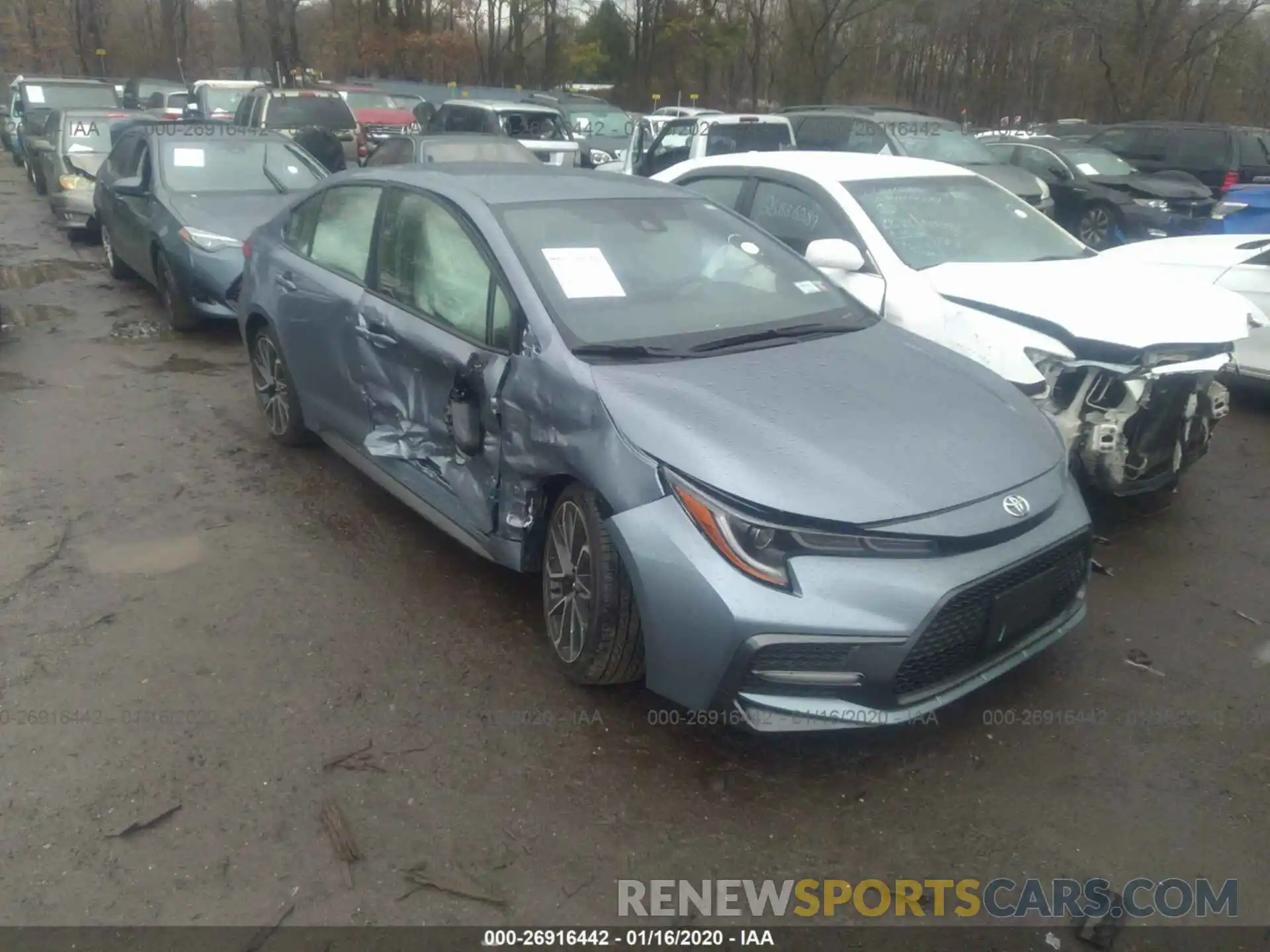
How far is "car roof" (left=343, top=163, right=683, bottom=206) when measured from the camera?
4.14m

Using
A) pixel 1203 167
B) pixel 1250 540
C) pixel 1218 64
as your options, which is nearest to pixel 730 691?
pixel 1250 540

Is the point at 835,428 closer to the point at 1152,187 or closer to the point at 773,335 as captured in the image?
the point at 773,335

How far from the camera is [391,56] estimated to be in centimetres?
4553

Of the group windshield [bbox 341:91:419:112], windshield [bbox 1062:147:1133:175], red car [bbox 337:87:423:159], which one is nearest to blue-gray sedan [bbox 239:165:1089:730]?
windshield [bbox 1062:147:1133:175]

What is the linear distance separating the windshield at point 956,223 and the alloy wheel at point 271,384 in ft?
10.8

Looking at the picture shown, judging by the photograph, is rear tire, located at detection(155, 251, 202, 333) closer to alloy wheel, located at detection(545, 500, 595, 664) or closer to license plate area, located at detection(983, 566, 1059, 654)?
alloy wheel, located at detection(545, 500, 595, 664)

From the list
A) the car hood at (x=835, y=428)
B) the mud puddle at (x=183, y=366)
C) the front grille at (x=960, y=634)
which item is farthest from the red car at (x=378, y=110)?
the front grille at (x=960, y=634)

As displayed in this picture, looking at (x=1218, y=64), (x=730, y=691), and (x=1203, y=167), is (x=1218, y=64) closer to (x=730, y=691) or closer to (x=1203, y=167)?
(x=1203, y=167)

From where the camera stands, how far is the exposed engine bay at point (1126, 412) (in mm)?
4465

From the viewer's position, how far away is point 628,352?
3.48m

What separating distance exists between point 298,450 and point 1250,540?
4947 mm

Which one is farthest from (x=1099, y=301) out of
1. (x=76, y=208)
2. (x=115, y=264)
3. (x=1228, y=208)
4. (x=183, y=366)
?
(x=76, y=208)

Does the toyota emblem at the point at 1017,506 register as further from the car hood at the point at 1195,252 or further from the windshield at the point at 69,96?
the windshield at the point at 69,96

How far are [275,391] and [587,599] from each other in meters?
3.12
